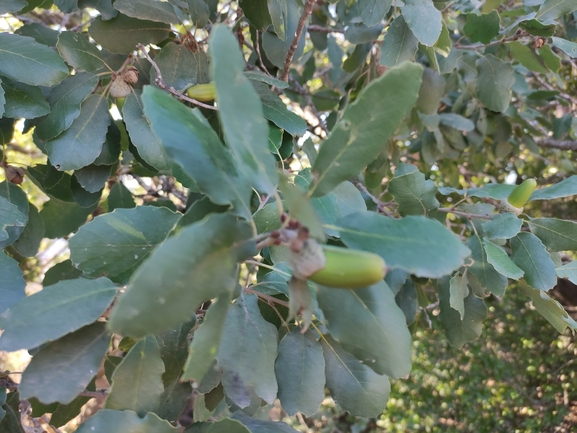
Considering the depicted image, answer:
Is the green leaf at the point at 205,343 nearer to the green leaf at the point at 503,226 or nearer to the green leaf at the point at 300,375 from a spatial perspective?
the green leaf at the point at 300,375

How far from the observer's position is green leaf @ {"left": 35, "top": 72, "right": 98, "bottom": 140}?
987mm

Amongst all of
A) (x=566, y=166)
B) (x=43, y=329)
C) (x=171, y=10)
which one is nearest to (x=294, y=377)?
(x=43, y=329)

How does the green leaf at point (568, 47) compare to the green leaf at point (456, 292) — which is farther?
the green leaf at point (568, 47)

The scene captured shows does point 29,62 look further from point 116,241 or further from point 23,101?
point 116,241

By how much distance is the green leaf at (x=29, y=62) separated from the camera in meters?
0.92

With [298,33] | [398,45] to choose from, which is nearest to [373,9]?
[398,45]

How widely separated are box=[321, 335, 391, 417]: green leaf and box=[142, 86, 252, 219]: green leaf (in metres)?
0.45

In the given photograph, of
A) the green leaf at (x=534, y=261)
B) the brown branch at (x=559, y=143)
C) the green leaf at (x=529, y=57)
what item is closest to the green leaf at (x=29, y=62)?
the green leaf at (x=534, y=261)

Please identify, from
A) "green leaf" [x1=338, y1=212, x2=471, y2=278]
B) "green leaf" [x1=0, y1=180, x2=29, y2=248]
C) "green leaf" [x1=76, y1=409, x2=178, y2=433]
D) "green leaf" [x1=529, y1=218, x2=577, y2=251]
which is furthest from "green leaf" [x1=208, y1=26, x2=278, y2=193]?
"green leaf" [x1=529, y1=218, x2=577, y2=251]

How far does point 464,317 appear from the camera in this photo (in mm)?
1086

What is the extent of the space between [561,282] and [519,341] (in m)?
0.60

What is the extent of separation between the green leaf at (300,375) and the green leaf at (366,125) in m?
0.37

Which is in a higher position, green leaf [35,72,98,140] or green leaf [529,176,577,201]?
green leaf [35,72,98,140]

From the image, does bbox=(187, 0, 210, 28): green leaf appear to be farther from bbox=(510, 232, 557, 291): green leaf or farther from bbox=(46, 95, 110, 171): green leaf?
bbox=(510, 232, 557, 291): green leaf
